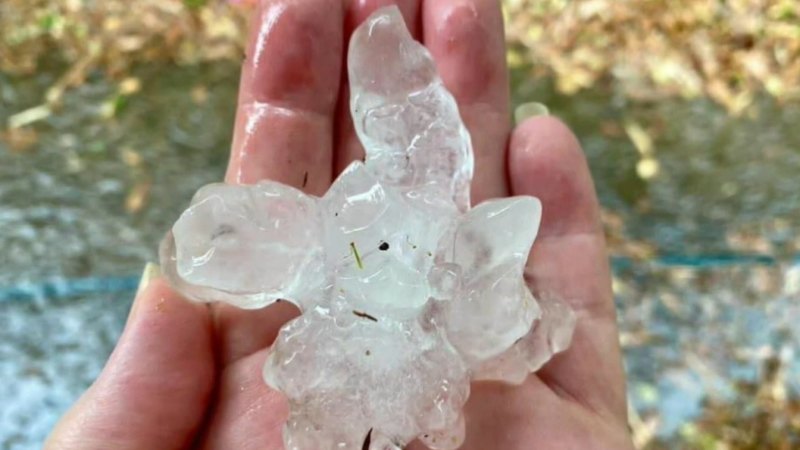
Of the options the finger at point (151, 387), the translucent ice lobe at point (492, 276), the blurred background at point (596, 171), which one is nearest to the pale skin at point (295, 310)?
the finger at point (151, 387)

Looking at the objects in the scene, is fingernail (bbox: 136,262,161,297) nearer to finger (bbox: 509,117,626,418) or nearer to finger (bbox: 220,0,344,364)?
finger (bbox: 220,0,344,364)

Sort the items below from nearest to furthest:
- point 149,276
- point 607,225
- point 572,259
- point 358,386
→ point 358,386 → point 149,276 → point 572,259 → point 607,225

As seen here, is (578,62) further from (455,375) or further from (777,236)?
(455,375)

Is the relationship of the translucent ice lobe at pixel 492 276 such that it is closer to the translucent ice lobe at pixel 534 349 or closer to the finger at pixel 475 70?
the translucent ice lobe at pixel 534 349

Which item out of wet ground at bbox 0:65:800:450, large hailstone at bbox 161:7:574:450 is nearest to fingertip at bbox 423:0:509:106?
large hailstone at bbox 161:7:574:450

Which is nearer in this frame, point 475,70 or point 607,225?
point 475,70

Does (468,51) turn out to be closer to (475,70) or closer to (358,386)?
(475,70)

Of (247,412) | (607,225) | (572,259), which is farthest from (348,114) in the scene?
(607,225)

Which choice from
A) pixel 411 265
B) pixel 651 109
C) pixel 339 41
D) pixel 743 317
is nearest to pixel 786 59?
pixel 651 109
